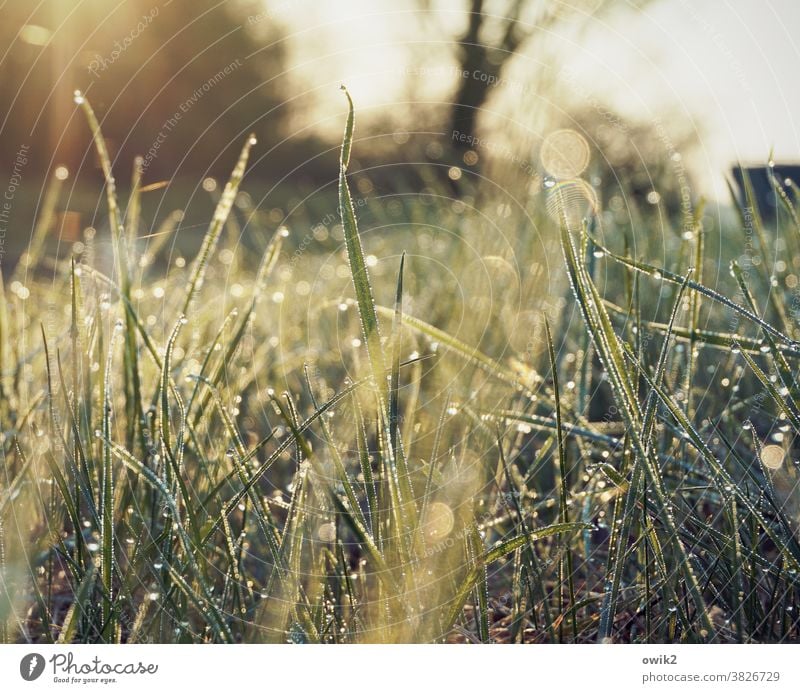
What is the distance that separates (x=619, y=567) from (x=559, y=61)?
2.76 ft

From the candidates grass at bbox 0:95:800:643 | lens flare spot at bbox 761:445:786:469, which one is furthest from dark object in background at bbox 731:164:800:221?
lens flare spot at bbox 761:445:786:469

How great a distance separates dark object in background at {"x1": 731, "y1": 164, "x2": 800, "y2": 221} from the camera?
0.97 m

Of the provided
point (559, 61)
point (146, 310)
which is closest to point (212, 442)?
point (146, 310)

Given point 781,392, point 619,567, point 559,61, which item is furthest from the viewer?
point 559,61

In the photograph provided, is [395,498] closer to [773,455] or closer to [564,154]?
[773,455]

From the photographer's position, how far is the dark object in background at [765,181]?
973 mm

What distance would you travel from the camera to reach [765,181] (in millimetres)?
2020

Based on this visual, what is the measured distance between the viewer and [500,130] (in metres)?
1.38

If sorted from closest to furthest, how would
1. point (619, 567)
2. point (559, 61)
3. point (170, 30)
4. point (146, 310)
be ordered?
point (619, 567)
point (170, 30)
point (559, 61)
point (146, 310)

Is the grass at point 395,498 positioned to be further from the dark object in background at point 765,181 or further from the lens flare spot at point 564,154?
the lens flare spot at point 564,154

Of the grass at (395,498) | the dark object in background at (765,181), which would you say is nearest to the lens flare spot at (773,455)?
the grass at (395,498)

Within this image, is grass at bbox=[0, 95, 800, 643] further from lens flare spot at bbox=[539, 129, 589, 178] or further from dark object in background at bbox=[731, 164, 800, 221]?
lens flare spot at bbox=[539, 129, 589, 178]

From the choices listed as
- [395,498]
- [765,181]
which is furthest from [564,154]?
[395,498]
